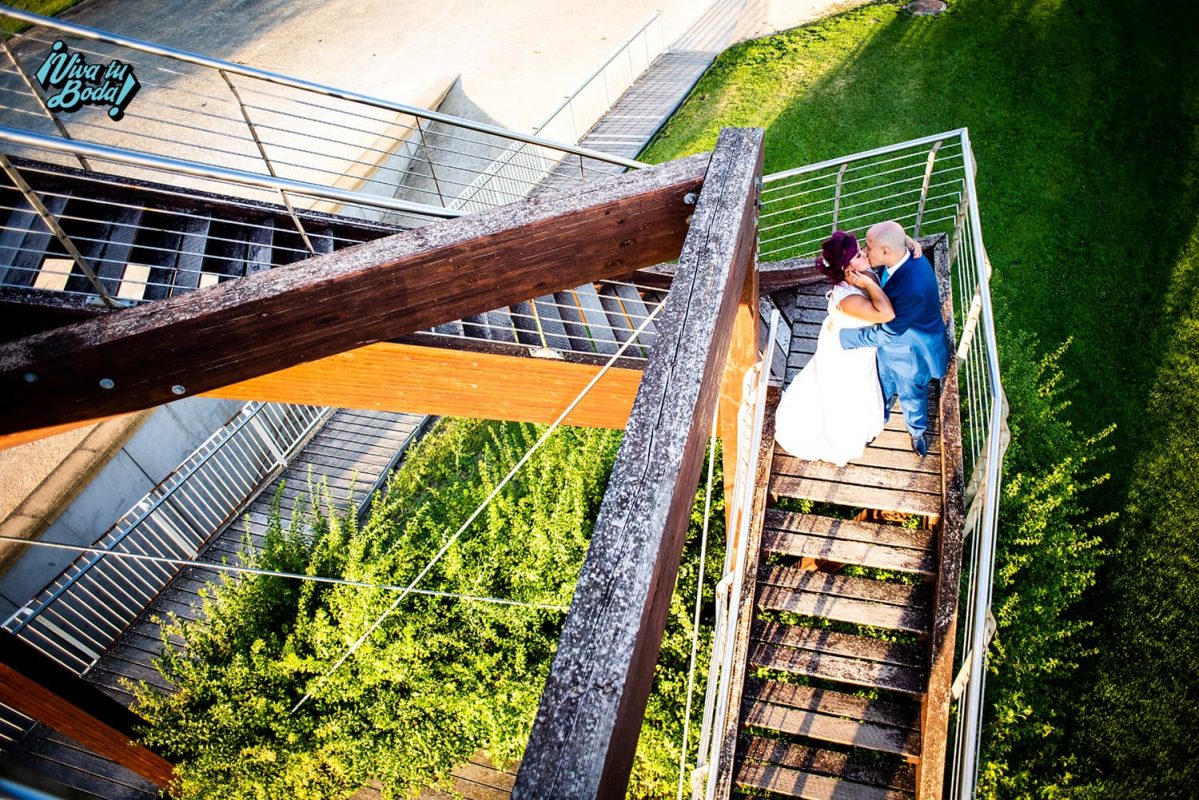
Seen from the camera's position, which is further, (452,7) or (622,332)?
(452,7)

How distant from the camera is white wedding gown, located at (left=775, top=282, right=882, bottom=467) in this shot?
14.5ft

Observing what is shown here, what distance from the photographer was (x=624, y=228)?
229cm

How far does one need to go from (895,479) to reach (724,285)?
327 cm

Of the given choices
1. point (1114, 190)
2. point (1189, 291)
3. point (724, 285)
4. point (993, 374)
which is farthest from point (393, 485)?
point (1114, 190)

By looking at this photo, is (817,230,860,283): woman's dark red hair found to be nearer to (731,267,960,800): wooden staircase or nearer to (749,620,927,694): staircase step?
(731,267,960,800): wooden staircase

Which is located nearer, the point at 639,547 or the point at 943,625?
the point at 639,547

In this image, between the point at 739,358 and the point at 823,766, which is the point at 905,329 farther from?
the point at 823,766

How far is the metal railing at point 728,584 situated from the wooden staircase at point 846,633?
30 cm

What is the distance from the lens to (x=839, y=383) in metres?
4.45

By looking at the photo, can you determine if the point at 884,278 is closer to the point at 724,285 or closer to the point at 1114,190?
the point at 724,285

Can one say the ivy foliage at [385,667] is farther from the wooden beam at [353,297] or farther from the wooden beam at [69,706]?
the wooden beam at [353,297]

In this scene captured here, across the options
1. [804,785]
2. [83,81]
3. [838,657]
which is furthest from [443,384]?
[83,81]

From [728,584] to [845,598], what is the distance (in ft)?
3.44

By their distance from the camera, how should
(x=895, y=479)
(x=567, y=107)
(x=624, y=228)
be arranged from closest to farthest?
(x=624, y=228), (x=895, y=479), (x=567, y=107)
